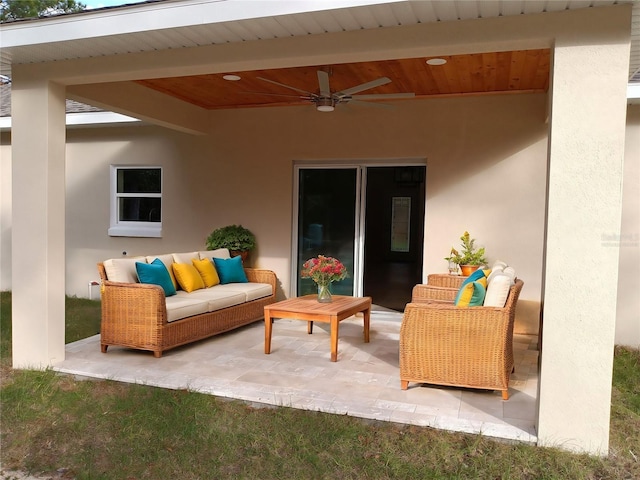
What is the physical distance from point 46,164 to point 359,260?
14.1 ft

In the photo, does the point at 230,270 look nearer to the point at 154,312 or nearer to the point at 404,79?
the point at 154,312

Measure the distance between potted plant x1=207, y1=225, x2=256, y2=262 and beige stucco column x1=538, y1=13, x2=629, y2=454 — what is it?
5066 mm

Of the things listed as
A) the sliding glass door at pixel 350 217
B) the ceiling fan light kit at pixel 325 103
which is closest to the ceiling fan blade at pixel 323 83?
the ceiling fan light kit at pixel 325 103

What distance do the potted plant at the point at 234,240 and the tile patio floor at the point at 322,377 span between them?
166cm

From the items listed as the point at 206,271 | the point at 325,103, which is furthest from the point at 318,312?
the point at 325,103

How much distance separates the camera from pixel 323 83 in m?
5.34

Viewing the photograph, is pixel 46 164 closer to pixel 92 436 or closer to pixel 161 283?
pixel 161 283

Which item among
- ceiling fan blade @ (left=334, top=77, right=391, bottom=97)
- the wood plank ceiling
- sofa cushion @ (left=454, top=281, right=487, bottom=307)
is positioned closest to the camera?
sofa cushion @ (left=454, top=281, right=487, bottom=307)

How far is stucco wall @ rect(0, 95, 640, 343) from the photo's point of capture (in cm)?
673

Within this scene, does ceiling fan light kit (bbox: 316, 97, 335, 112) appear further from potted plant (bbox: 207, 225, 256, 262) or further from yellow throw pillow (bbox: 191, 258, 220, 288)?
potted plant (bbox: 207, 225, 256, 262)

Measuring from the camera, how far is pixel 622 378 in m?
4.91

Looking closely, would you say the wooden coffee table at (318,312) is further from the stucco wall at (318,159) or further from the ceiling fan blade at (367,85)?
the ceiling fan blade at (367,85)

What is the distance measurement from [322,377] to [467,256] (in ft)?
9.77

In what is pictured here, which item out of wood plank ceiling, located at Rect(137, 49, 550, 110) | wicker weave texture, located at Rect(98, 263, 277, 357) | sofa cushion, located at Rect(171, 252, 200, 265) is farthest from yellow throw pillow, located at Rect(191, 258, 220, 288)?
wood plank ceiling, located at Rect(137, 49, 550, 110)
